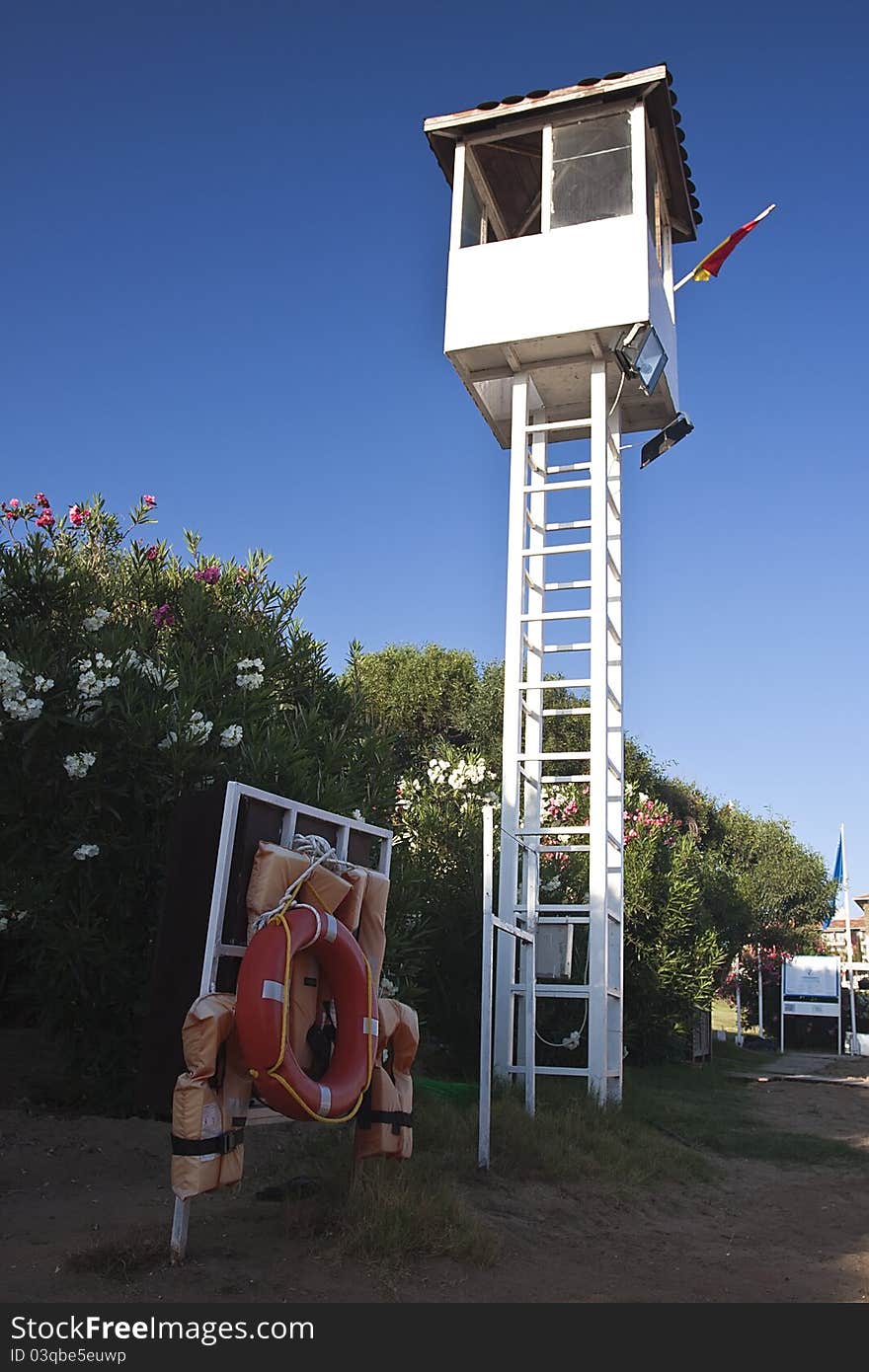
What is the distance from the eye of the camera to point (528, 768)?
1084cm

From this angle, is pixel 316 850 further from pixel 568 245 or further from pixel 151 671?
pixel 568 245

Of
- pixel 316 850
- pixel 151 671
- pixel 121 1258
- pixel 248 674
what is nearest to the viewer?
pixel 121 1258

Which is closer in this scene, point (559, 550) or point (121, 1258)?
point (121, 1258)

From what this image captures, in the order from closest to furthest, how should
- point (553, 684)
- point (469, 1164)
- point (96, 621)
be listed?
point (469, 1164)
point (96, 621)
point (553, 684)

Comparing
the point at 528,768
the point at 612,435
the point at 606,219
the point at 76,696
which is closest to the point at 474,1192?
the point at 76,696

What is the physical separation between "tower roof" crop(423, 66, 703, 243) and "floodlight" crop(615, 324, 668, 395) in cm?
235

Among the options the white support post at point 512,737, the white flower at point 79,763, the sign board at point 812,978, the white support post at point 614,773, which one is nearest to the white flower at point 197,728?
the white flower at point 79,763

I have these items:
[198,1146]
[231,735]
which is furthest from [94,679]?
[198,1146]

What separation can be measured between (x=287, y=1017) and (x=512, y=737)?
5869 millimetres

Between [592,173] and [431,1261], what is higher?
[592,173]

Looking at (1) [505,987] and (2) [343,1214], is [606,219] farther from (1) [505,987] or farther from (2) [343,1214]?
(2) [343,1214]

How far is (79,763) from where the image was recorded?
696cm

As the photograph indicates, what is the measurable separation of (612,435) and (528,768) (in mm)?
3596

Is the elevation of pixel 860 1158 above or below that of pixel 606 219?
below
